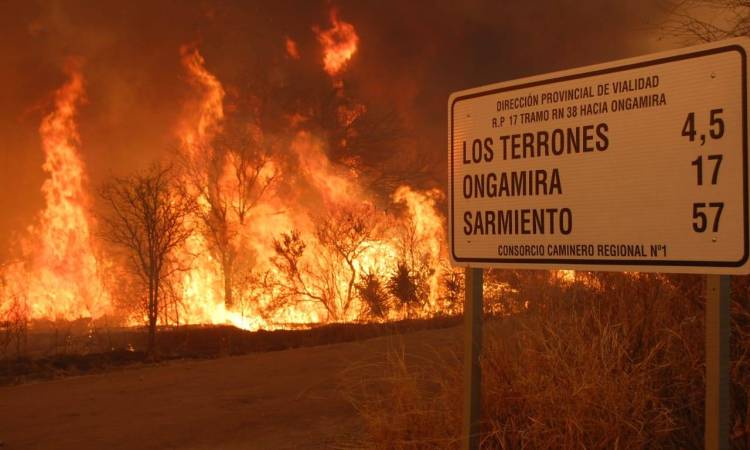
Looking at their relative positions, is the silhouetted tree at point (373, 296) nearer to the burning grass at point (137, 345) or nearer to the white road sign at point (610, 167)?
the burning grass at point (137, 345)

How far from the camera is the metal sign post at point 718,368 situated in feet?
10.3

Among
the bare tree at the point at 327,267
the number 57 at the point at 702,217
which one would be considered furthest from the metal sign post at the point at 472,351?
the bare tree at the point at 327,267

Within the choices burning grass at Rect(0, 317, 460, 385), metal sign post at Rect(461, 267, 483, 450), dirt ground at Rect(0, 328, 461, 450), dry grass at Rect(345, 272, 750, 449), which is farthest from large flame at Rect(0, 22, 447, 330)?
metal sign post at Rect(461, 267, 483, 450)

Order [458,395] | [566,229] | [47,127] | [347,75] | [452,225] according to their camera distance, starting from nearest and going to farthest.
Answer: [566,229], [452,225], [458,395], [47,127], [347,75]

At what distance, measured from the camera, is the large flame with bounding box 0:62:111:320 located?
2405 centimetres

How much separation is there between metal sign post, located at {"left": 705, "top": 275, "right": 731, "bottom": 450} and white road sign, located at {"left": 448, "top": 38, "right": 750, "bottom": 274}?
128 millimetres

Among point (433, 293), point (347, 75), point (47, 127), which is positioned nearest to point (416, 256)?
point (433, 293)

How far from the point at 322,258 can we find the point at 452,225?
74.2 feet

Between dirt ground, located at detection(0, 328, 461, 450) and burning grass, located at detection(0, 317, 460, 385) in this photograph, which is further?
burning grass, located at detection(0, 317, 460, 385)

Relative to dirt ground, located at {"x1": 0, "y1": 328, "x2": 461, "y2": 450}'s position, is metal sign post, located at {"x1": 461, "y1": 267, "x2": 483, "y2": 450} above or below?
above

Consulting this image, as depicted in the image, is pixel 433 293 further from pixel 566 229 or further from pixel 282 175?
pixel 566 229

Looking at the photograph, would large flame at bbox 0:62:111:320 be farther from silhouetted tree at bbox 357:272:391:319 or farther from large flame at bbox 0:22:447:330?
silhouetted tree at bbox 357:272:391:319

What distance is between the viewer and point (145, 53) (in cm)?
2841

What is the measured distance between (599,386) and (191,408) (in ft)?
15.9
